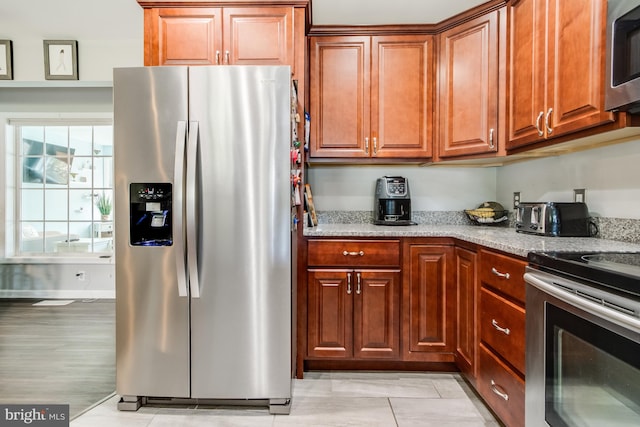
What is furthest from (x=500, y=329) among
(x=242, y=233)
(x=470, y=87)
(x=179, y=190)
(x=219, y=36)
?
(x=219, y=36)

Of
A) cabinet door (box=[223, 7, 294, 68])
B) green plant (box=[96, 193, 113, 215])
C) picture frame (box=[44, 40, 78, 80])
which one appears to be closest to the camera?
cabinet door (box=[223, 7, 294, 68])

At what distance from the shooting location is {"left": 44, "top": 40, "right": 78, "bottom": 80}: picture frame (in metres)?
3.01

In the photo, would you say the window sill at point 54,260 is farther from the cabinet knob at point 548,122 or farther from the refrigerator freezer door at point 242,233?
the cabinet knob at point 548,122

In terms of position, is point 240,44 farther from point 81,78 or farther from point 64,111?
point 64,111

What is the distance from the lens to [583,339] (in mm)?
1009

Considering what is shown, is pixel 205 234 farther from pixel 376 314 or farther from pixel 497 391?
pixel 497 391

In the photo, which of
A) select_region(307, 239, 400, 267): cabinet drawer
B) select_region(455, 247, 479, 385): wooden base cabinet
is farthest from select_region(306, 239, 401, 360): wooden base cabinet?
select_region(455, 247, 479, 385): wooden base cabinet

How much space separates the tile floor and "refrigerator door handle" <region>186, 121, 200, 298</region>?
0.69m

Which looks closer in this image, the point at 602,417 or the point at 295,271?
the point at 602,417

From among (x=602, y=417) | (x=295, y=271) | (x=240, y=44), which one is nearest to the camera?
(x=602, y=417)

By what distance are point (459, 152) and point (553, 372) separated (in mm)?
1488

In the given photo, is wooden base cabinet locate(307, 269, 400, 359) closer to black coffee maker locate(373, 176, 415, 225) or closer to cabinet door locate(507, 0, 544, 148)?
black coffee maker locate(373, 176, 415, 225)

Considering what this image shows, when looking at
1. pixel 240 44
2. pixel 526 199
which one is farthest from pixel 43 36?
pixel 526 199

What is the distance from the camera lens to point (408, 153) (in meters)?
2.42
